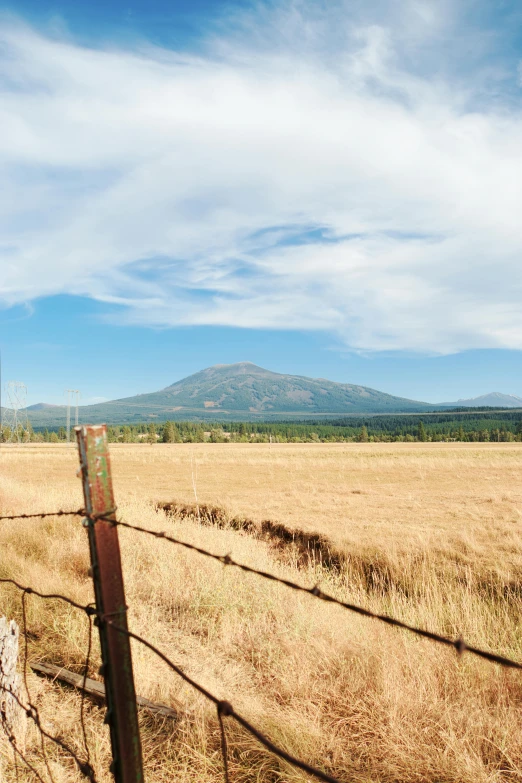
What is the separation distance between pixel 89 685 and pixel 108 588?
311cm

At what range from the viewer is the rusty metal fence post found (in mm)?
2119

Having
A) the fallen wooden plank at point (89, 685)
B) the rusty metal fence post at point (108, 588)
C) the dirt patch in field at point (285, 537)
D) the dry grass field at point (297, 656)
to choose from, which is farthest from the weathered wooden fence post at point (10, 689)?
the dirt patch in field at point (285, 537)

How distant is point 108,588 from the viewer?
2.14 meters

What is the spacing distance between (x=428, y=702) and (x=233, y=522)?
12161 millimetres

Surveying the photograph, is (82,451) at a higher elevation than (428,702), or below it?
higher

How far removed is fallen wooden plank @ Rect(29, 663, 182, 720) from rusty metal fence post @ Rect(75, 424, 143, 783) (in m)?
2.07

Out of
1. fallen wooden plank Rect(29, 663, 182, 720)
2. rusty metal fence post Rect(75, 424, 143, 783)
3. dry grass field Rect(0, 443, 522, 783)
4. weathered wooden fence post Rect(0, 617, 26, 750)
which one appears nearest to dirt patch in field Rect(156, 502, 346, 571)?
dry grass field Rect(0, 443, 522, 783)

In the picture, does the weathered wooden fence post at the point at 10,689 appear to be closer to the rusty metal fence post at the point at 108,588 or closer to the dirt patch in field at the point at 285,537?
the rusty metal fence post at the point at 108,588

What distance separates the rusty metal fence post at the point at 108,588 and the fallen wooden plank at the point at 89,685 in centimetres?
207

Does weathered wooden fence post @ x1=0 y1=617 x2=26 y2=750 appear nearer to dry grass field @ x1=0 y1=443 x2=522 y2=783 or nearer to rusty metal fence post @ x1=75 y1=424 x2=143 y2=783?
dry grass field @ x1=0 y1=443 x2=522 y2=783

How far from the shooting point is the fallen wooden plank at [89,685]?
416cm

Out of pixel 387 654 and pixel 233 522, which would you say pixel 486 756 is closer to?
pixel 387 654

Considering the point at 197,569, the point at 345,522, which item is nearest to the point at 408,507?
the point at 345,522

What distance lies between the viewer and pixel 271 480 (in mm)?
30734
